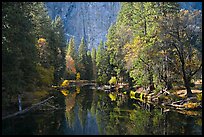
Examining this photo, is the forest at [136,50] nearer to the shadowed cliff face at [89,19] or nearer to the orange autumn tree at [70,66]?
the orange autumn tree at [70,66]

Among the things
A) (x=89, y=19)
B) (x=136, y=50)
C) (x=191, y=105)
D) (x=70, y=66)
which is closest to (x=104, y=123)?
(x=191, y=105)

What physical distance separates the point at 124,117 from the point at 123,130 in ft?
16.6

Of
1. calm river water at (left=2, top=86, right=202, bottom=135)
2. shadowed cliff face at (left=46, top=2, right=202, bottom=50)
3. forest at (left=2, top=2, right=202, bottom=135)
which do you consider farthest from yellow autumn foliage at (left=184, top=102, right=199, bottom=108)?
shadowed cliff face at (left=46, top=2, right=202, bottom=50)

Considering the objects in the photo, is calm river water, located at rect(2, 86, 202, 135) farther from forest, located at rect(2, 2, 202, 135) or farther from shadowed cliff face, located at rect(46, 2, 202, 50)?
shadowed cliff face, located at rect(46, 2, 202, 50)

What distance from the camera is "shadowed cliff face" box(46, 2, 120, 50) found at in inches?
6909

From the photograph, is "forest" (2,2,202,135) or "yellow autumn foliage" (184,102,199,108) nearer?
"forest" (2,2,202,135)

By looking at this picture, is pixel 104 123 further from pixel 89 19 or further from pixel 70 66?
pixel 89 19

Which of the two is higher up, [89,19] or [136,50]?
[89,19]

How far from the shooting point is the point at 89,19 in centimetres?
18138

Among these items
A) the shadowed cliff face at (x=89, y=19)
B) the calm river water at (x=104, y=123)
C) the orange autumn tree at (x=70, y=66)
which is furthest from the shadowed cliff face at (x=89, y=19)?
the calm river water at (x=104, y=123)

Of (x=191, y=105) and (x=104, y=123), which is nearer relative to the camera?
(x=104, y=123)

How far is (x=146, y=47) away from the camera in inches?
1341

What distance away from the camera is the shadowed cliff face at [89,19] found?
17550cm

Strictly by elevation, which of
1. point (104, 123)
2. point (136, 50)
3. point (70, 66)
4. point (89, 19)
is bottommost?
point (104, 123)
